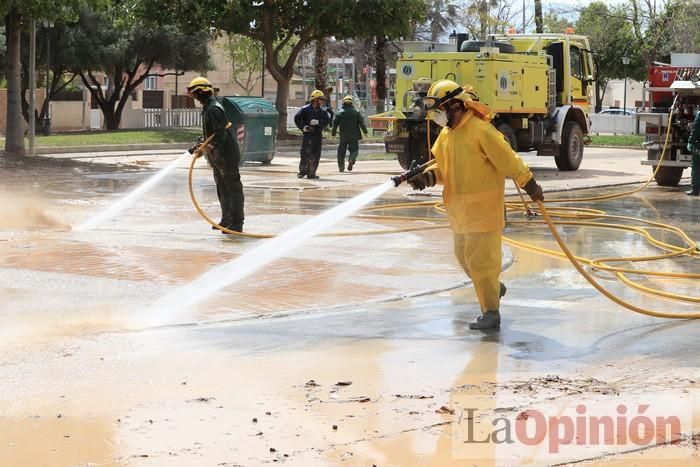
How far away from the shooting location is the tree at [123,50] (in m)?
44.2

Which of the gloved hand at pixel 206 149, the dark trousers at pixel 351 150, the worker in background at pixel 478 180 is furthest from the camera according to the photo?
the dark trousers at pixel 351 150

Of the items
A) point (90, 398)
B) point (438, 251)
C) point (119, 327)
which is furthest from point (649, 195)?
point (90, 398)

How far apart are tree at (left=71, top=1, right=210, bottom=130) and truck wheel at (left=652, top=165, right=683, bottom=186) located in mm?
23742

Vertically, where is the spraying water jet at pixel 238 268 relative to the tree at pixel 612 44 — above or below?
below

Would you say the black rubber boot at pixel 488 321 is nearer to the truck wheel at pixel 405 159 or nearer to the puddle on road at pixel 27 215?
the puddle on road at pixel 27 215

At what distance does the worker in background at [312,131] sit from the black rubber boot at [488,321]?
1386 centimetres

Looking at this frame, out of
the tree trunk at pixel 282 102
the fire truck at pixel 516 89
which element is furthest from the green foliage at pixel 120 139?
the fire truck at pixel 516 89

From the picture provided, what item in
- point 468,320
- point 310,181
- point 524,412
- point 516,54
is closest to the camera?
point 524,412

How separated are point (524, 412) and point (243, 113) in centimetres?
2047

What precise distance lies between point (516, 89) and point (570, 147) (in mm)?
2756

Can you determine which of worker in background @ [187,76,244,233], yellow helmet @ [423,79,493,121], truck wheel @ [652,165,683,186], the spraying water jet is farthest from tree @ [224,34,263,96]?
yellow helmet @ [423,79,493,121]

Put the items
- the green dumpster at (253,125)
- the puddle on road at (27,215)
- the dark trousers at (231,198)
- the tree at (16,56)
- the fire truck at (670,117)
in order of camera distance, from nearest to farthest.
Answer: the dark trousers at (231,198), the puddle on road at (27,215), the fire truck at (670,117), the tree at (16,56), the green dumpster at (253,125)

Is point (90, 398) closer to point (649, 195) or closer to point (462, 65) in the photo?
point (649, 195)

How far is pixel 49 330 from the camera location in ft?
26.0
